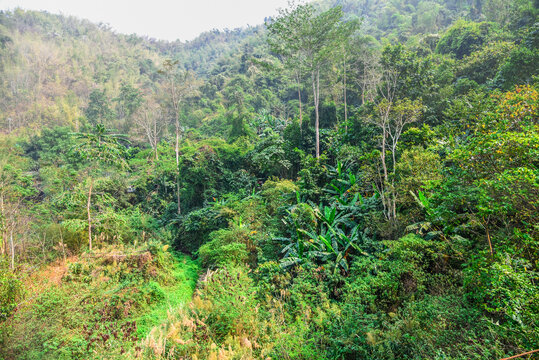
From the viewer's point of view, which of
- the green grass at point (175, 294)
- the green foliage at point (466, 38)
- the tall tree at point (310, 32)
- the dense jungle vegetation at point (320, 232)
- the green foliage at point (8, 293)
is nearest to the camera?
the dense jungle vegetation at point (320, 232)

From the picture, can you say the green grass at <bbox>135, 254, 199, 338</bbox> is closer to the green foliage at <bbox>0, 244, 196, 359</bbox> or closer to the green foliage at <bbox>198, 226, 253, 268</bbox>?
the green foliage at <bbox>0, 244, 196, 359</bbox>

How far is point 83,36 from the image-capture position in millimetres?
57906

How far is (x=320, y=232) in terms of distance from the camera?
298 inches

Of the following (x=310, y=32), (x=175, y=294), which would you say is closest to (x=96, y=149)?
(x=175, y=294)

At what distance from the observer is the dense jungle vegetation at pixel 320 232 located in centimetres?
343

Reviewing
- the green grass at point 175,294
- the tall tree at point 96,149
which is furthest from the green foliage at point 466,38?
the tall tree at point 96,149

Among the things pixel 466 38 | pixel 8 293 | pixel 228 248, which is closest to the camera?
pixel 8 293

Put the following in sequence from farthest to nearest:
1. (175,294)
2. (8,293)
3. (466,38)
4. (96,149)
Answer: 1. (466,38)
2. (96,149)
3. (175,294)
4. (8,293)

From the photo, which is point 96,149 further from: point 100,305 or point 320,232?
point 320,232

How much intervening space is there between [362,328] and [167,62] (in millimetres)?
16169

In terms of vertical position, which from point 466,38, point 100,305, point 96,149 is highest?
point 466,38

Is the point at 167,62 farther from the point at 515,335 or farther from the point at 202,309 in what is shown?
the point at 515,335

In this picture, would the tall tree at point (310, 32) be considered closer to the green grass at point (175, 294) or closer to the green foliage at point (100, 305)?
the green grass at point (175, 294)

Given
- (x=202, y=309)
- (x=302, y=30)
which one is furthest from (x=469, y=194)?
(x=302, y=30)
